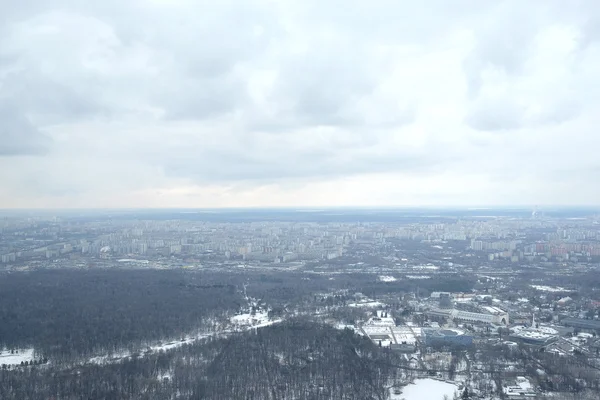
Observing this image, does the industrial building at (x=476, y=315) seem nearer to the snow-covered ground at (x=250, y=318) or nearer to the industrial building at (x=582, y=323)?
the industrial building at (x=582, y=323)

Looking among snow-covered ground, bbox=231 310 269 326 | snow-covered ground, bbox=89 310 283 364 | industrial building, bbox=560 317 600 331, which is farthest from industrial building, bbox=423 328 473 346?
snow-covered ground, bbox=231 310 269 326

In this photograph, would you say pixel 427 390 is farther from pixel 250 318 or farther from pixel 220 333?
pixel 250 318

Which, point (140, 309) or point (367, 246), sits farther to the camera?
point (367, 246)

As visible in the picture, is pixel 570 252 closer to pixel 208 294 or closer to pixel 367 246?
pixel 367 246

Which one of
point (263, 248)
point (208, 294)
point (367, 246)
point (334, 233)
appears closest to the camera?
point (208, 294)

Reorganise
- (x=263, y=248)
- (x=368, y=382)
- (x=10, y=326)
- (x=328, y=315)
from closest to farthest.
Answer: (x=368, y=382)
(x=10, y=326)
(x=328, y=315)
(x=263, y=248)

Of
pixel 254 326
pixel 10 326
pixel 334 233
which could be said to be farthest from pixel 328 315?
pixel 334 233

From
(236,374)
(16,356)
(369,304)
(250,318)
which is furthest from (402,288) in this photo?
(16,356)
